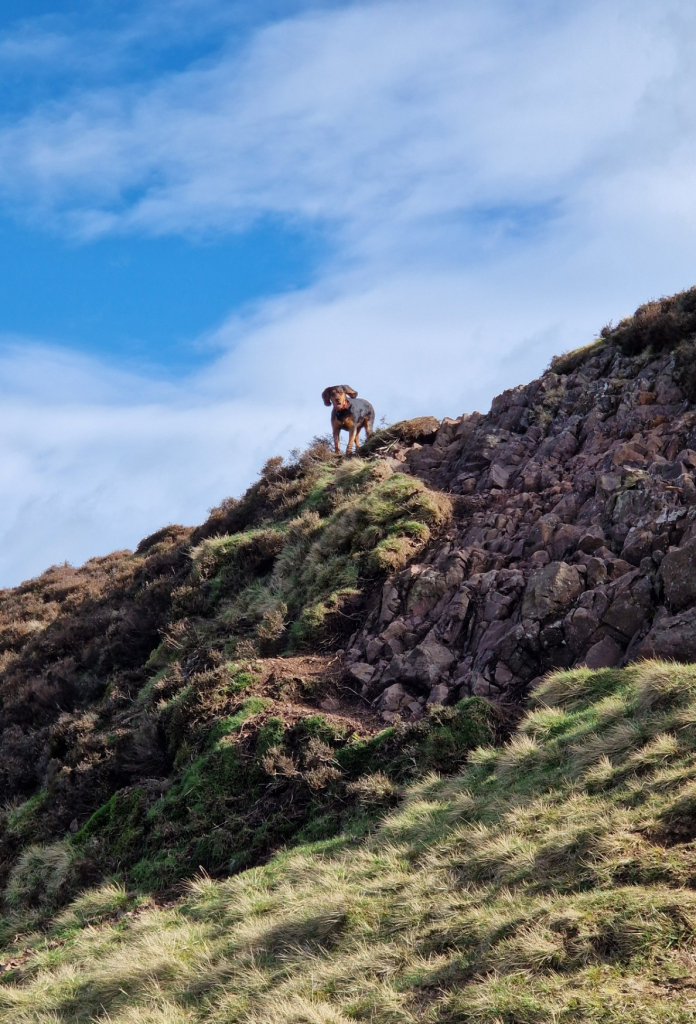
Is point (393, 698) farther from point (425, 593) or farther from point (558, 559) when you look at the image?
point (558, 559)

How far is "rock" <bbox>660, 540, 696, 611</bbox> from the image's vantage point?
9.24 meters

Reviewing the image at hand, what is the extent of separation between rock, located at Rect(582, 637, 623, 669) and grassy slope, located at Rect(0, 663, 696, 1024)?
255mm

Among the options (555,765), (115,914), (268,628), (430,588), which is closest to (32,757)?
(268,628)

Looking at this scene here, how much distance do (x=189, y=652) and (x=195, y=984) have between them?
23.8 feet

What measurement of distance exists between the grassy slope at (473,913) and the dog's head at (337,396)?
33.8 ft

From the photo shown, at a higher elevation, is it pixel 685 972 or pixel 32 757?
pixel 32 757

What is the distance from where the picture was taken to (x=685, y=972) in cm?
507

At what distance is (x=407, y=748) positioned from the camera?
9.68 metres

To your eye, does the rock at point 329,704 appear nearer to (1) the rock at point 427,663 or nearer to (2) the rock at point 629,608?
(1) the rock at point 427,663

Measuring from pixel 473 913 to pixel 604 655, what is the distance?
3.80 m

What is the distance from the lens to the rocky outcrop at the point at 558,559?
9664mm

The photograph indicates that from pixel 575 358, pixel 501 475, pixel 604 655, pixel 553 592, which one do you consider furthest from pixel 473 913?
pixel 575 358

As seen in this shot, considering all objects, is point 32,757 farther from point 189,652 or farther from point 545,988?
point 545,988

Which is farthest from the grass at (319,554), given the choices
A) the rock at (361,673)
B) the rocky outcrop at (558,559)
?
the rock at (361,673)
